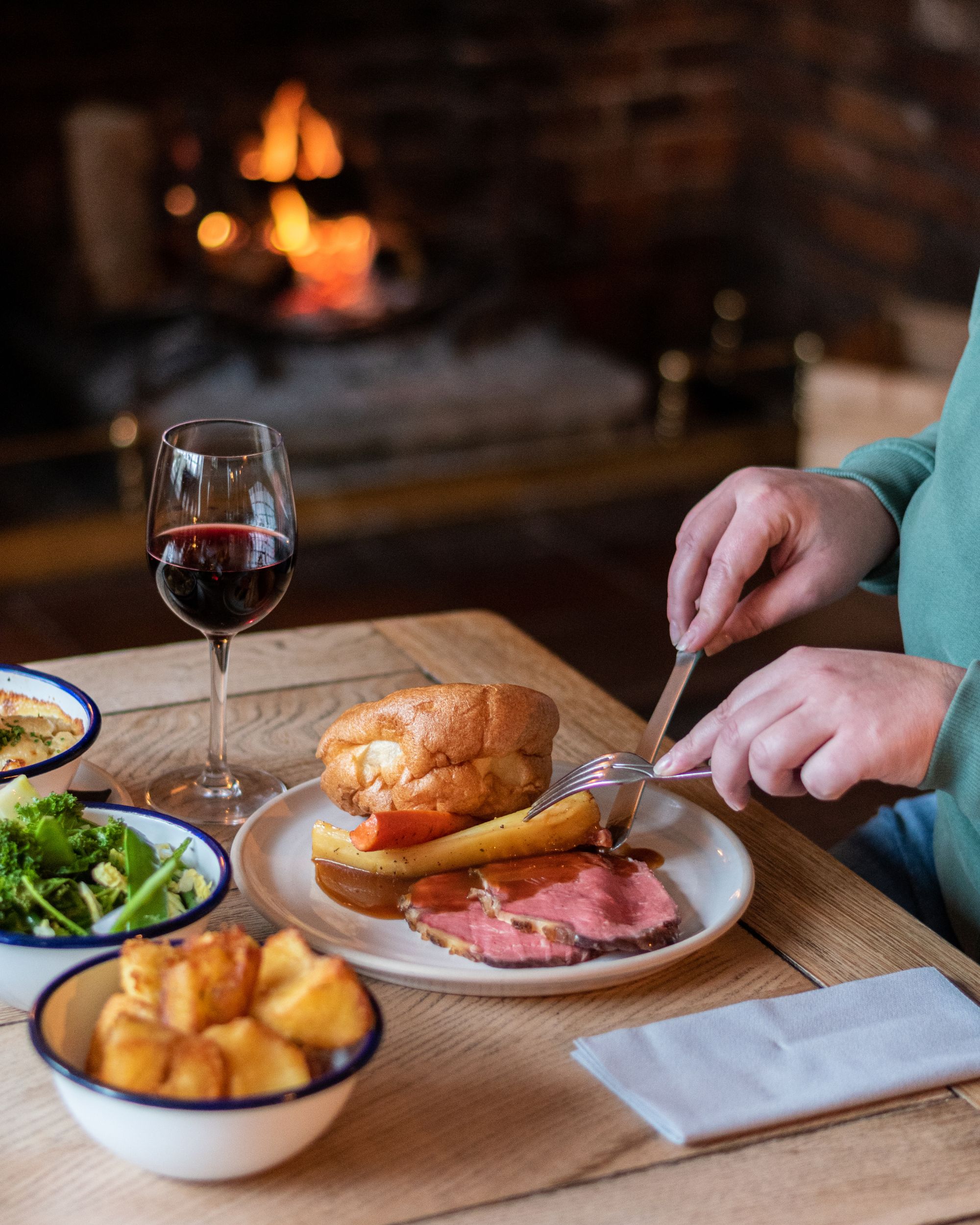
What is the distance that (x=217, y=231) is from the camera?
10.7 ft

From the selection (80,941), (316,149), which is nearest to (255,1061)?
(80,941)

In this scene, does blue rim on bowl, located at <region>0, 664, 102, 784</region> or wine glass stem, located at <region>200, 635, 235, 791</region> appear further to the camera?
wine glass stem, located at <region>200, 635, 235, 791</region>

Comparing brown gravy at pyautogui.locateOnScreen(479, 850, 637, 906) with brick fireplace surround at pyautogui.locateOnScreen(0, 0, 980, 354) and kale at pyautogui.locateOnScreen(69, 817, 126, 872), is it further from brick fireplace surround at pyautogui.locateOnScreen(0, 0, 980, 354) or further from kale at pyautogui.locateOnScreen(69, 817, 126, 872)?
brick fireplace surround at pyautogui.locateOnScreen(0, 0, 980, 354)

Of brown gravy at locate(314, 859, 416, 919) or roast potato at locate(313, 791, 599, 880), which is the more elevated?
roast potato at locate(313, 791, 599, 880)

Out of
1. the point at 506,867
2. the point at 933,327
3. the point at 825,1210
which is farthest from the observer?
the point at 933,327

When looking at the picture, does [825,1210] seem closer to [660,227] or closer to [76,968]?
[76,968]

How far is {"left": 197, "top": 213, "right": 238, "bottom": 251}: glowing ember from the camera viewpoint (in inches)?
127

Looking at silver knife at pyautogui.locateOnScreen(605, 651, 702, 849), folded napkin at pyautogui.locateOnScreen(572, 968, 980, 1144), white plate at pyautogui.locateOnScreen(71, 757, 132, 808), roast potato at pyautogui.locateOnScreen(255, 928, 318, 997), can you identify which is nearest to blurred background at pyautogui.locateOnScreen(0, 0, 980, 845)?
silver knife at pyautogui.locateOnScreen(605, 651, 702, 849)

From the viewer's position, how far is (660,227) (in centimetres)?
385

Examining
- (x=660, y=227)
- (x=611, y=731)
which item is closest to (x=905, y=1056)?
(x=611, y=731)

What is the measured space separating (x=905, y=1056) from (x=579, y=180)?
128 inches

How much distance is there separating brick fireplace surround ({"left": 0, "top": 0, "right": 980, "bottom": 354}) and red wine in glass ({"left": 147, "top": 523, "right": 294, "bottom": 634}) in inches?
97.2

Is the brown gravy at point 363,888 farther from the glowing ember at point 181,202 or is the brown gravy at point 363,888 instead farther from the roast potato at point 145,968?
the glowing ember at point 181,202

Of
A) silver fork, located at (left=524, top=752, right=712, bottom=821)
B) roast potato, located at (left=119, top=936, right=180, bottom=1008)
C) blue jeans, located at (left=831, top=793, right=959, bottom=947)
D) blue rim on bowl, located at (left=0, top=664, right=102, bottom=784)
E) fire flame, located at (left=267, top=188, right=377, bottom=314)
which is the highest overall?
roast potato, located at (left=119, top=936, right=180, bottom=1008)
